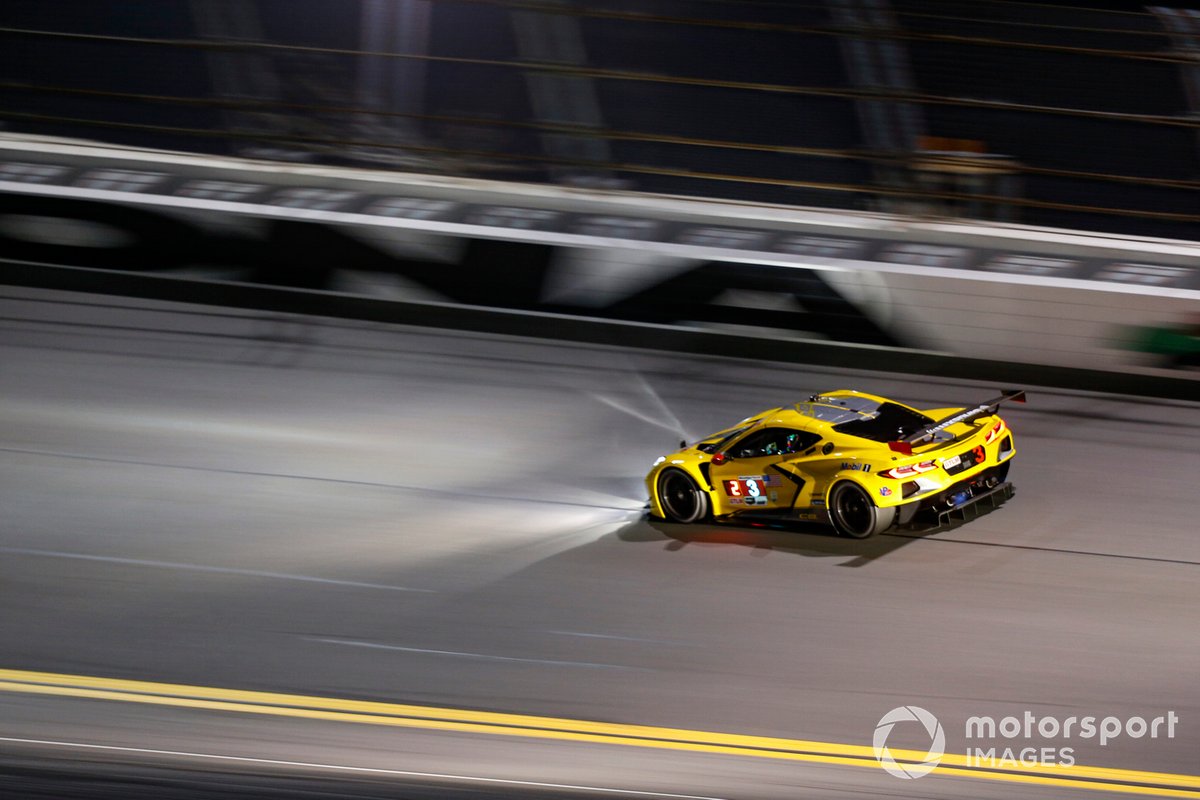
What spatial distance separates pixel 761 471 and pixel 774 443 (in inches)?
8.2

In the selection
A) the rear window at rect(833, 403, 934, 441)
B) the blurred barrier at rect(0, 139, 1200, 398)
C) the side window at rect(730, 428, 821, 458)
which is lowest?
the side window at rect(730, 428, 821, 458)

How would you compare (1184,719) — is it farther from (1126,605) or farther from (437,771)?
(437,771)

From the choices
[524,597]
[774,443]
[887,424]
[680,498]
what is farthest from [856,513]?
[524,597]

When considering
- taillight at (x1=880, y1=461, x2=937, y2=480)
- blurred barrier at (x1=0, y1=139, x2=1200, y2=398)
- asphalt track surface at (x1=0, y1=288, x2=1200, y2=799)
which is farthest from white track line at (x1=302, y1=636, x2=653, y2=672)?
blurred barrier at (x1=0, y1=139, x2=1200, y2=398)

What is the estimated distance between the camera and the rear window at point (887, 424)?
362 inches

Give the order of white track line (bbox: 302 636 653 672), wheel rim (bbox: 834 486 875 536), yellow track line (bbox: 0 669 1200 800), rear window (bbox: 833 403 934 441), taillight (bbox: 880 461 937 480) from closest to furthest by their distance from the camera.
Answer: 1. yellow track line (bbox: 0 669 1200 800)
2. white track line (bbox: 302 636 653 672)
3. taillight (bbox: 880 461 937 480)
4. wheel rim (bbox: 834 486 875 536)
5. rear window (bbox: 833 403 934 441)

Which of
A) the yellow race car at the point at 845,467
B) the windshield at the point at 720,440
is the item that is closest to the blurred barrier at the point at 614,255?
the yellow race car at the point at 845,467

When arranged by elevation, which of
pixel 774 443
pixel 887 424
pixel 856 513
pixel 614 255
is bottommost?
pixel 856 513

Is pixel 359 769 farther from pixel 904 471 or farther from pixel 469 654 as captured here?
pixel 904 471

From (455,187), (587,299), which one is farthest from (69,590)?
(455,187)

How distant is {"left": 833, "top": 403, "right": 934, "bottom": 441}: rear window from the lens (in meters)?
9.20

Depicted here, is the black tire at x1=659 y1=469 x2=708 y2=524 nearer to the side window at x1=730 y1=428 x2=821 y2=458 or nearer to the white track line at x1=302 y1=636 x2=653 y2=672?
the side window at x1=730 y1=428 x2=821 y2=458

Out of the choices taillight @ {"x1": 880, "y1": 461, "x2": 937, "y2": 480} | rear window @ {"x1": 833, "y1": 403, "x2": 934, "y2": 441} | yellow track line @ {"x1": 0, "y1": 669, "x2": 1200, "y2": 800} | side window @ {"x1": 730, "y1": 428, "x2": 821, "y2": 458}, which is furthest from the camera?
side window @ {"x1": 730, "y1": 428, "x2": 821, "y2": 458}

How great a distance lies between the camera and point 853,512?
9.20m
